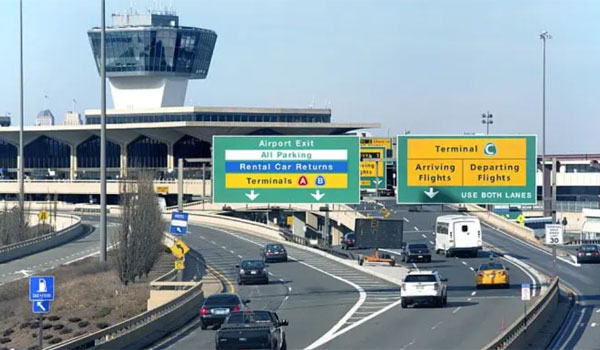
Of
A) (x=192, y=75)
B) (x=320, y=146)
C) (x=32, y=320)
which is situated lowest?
(x=32, y=320)

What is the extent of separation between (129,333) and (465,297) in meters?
20.6

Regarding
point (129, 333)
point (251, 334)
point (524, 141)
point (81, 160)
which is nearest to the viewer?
point (251, 334)

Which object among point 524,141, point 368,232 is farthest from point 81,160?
point 524,141

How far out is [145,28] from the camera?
14225cm

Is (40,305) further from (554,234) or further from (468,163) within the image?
(554,234)

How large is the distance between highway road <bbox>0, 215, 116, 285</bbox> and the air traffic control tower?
46808 mm

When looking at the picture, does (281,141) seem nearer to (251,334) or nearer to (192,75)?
(251,334)

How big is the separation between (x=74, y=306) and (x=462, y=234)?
3354cm

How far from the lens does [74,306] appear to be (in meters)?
49.6

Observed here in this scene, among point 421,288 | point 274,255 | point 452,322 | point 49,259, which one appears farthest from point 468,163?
point 49,259

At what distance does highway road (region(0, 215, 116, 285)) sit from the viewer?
226 ft

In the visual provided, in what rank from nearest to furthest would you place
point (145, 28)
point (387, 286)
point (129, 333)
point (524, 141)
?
1. point (129, 333)
2. point (524, 141)
3. point (387, 286)
4. point (145, 28)

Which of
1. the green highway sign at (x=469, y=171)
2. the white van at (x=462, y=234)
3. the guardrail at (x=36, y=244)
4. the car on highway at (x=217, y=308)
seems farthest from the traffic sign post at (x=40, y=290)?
the guardrail at (x=36, y=244)

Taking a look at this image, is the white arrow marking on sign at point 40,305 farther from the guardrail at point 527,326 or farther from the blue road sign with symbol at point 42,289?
the guardrail at point 527,326
